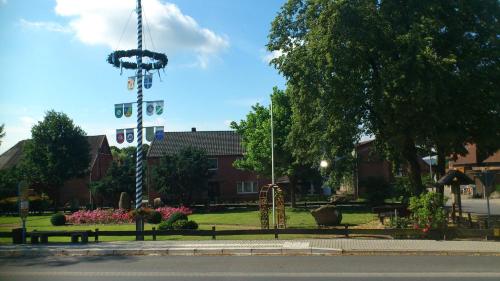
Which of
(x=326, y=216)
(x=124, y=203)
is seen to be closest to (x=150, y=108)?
(x=326, y=216)

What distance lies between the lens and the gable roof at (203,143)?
6059 centimetres

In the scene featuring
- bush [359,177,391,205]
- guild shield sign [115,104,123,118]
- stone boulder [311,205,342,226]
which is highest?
guild shield sign [115,104,123,118]

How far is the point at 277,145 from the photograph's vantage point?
42.9 meters

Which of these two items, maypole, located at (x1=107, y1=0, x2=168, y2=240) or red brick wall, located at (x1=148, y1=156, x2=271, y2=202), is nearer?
maypole, located at (x1=107, y1=0, x2=168, y2=240)

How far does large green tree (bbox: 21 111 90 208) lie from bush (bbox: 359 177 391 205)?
3453cm

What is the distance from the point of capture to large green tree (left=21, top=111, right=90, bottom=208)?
55.6 meters

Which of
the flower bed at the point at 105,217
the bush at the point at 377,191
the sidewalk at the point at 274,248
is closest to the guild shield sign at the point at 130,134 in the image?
the sidewalk at the point at 274,248

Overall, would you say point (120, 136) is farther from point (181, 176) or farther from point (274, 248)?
point (181, 176)

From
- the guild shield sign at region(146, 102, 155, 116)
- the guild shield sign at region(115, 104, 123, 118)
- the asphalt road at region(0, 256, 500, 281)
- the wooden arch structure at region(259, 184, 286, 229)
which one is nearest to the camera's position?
the asphalt road at region(0, 256, 500, 281)

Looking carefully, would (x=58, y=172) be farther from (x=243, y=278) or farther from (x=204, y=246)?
(x=243, y=278)

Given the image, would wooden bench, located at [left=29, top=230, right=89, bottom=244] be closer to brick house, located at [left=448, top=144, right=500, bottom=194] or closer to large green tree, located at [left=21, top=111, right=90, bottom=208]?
large green tree, located at [left=21, top=111, right=90, bottom=208]

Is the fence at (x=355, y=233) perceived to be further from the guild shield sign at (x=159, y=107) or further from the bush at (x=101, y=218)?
the bush at (x=101, y=218)

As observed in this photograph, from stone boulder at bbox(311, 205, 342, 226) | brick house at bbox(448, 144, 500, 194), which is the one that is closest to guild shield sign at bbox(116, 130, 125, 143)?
stone boulder at bbox(311, 205, 342, 226)

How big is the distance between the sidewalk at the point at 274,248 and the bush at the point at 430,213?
3.25ft
